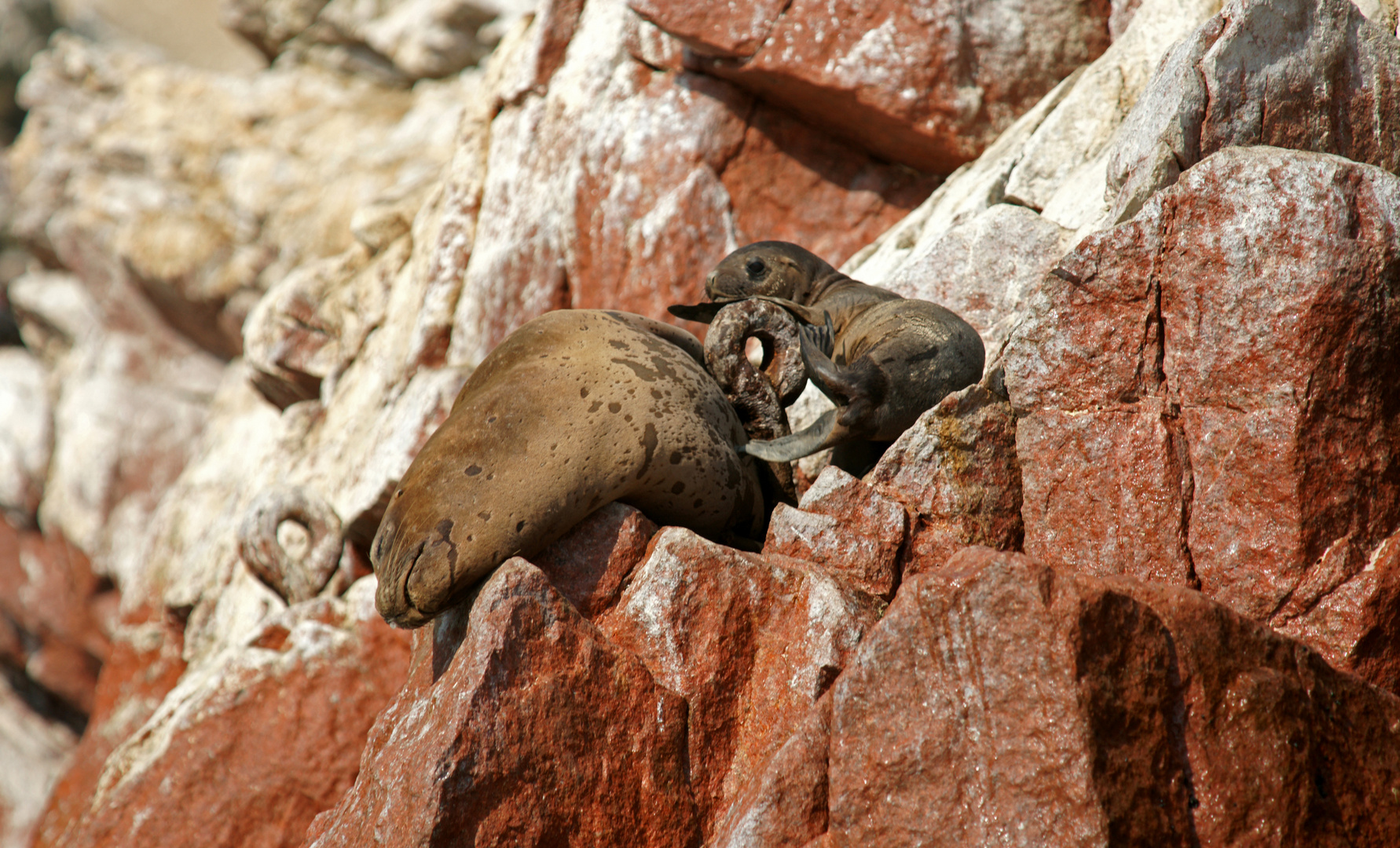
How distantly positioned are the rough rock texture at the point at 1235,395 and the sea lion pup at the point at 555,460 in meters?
1.13

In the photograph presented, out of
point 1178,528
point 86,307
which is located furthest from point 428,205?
point 86,307

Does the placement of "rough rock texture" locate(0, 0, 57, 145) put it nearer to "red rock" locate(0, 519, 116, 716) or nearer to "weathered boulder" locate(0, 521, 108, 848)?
"weathered boulder" locate(0, 521, 108, 848)

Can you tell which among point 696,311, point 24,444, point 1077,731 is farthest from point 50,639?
point 1077,731

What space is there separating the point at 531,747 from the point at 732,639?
70cm

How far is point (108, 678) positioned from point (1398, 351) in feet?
27.4

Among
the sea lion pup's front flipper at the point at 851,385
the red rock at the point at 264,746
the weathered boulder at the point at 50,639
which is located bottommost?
the weathered boulder at the point at 50,639

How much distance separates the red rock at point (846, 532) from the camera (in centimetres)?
349

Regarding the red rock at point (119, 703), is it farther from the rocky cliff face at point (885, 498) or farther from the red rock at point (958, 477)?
the red rock at point (958, 477)

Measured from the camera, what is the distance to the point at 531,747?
10.2 ft

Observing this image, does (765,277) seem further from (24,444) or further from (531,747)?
(24,444)

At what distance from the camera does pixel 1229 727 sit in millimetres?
2520

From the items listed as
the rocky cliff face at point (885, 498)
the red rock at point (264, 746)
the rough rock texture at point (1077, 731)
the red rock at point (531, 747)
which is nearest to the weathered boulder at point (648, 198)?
the rocky cliff face at point (885, 498)

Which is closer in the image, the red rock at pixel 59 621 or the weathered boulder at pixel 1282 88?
the weathered boulder at pixel 1282 88

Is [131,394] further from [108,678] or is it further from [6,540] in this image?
[108,678]
